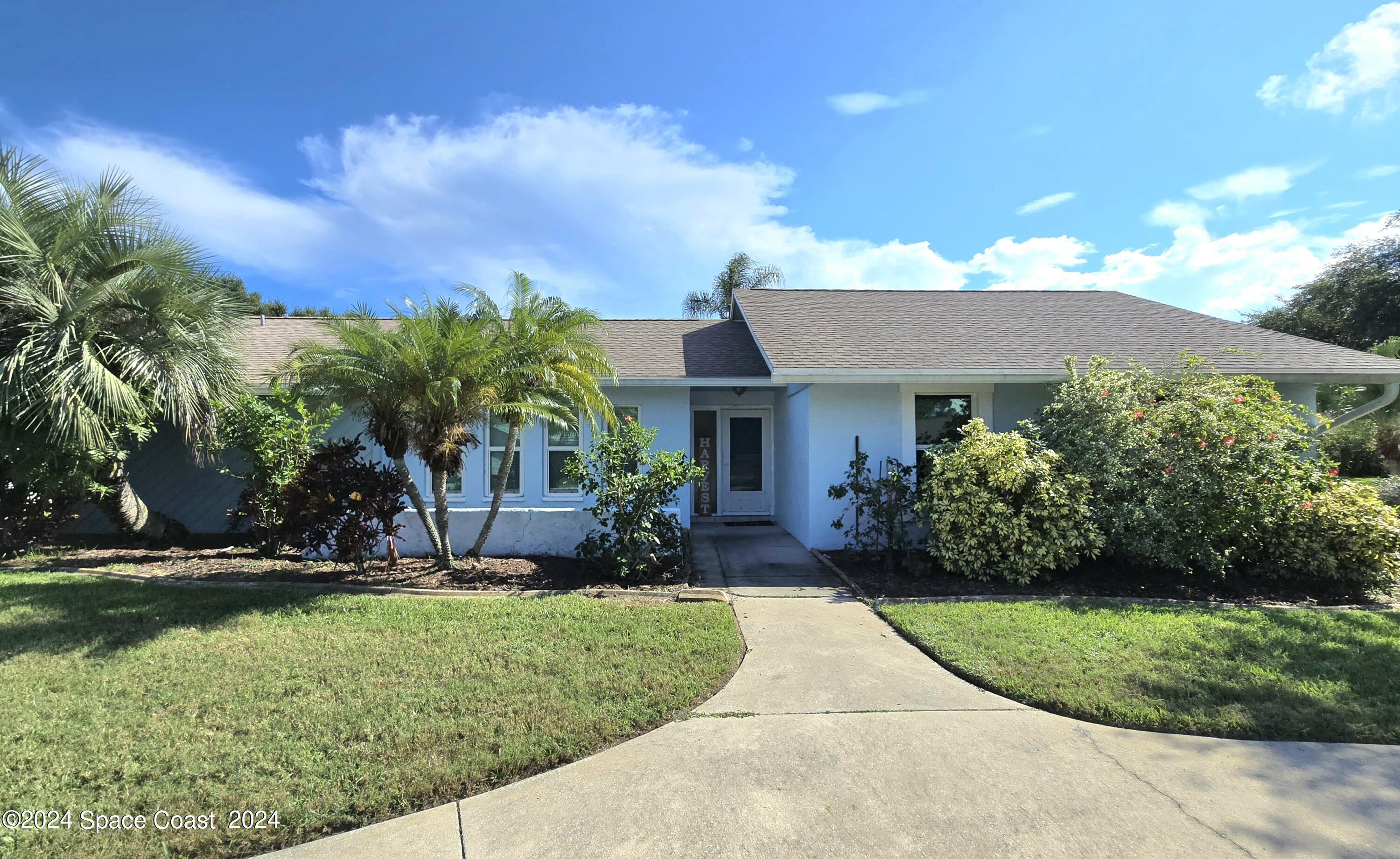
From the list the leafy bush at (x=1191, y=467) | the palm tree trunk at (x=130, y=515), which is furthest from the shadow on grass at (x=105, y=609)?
the leafy bush at (x=1191, y=467)

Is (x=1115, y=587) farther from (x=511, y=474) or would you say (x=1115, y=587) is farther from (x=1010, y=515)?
(x=511, y=474)

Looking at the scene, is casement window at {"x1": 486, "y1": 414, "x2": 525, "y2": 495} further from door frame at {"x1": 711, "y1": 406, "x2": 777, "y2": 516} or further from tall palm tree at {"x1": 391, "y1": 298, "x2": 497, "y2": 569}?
door frame at {"x1": 711, "y1": 406, "x2": 777, "y2": 516}

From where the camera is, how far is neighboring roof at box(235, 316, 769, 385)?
33.6 ft

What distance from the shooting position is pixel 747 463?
1252 centimetres

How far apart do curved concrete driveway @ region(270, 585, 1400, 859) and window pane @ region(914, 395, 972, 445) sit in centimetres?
594

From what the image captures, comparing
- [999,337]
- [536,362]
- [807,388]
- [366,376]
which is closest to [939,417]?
[999,337]

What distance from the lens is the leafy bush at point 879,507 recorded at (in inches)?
322

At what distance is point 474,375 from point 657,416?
155 inches

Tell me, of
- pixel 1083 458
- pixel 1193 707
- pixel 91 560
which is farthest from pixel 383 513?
pixel 1083 458

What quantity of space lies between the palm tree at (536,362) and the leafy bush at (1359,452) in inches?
859

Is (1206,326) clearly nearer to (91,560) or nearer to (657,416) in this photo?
(657,416)

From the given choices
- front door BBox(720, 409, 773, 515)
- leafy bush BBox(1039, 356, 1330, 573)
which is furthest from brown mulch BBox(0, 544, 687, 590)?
leafy bush BBox(1039, 356, 1330, 573)

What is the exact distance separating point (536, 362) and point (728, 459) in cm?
575

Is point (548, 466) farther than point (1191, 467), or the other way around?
point (548, 466)
